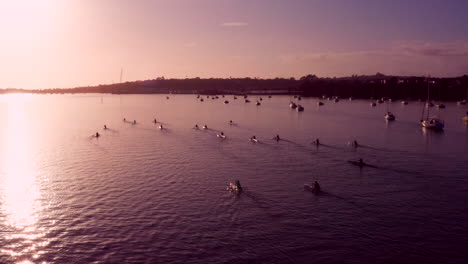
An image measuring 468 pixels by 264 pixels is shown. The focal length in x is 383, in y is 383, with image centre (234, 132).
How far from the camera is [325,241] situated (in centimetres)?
3441

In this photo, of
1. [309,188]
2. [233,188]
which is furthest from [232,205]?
[309,188]

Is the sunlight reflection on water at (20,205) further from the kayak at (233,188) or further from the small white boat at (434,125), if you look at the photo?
the small white boat at (434,125)

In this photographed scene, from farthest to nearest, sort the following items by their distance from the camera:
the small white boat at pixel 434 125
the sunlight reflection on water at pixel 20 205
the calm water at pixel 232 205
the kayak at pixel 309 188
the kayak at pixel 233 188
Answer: the small white boat at pixel 434 125 < the kayak at pixel 309 188 < the kayak at pixel 233 188 < the sunlight reflection on water at pixel 20 205 < the calm water at pixel 232 205

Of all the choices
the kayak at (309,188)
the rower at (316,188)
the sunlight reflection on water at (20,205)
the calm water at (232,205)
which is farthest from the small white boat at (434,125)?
the sunlight reflection on water at (20,205)

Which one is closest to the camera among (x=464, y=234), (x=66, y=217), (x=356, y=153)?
Result: (x=464, y=234)

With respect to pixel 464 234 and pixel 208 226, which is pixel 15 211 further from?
pixel 464 234

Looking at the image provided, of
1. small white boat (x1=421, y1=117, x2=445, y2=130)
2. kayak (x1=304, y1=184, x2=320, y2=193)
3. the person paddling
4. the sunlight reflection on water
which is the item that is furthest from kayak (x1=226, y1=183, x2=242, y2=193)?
small white boat (x1=421, y1=117, x2=445, y2=130)

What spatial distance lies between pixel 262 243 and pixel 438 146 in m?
70.0

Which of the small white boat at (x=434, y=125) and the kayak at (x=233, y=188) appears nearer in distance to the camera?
the kayak at (x=233, y=188)

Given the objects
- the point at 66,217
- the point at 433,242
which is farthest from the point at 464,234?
the point at 66,217

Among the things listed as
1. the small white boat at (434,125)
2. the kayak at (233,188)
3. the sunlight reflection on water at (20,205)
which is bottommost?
the sunlight reflection on water at (20,205)

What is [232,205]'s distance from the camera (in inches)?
1730

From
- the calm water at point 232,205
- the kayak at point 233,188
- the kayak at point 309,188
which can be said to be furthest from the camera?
the kayak at point 309,188

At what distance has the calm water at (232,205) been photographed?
3253 cm
